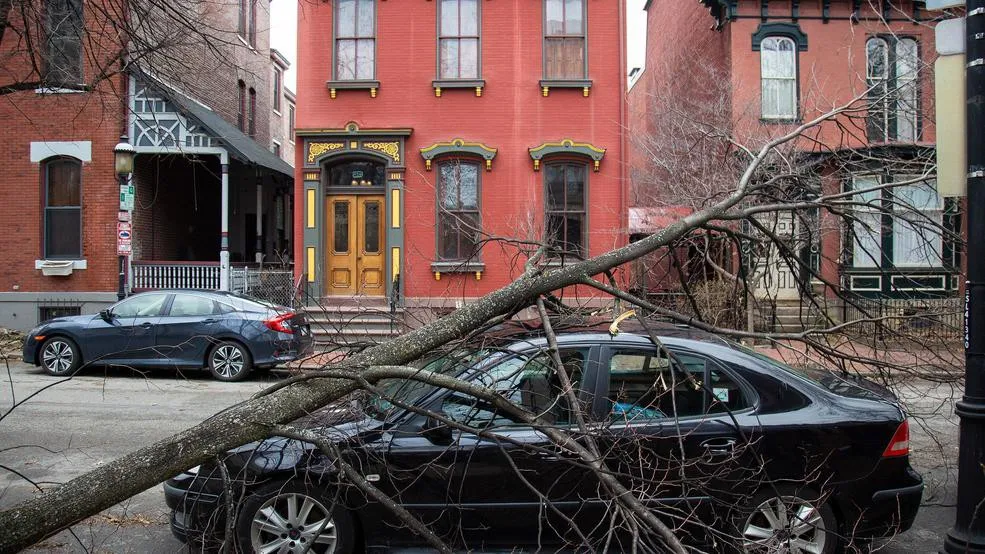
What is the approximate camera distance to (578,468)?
414cm

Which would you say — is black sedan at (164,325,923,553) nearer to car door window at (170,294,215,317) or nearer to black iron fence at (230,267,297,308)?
car door window at (170,294,215,317)

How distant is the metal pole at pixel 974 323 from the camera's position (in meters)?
4.21

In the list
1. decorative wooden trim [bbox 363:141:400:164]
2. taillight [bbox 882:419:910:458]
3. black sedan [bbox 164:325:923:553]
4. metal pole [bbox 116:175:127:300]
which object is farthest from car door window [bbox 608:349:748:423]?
metal pole [bbox 116:175:127:300]

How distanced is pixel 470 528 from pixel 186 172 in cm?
1844

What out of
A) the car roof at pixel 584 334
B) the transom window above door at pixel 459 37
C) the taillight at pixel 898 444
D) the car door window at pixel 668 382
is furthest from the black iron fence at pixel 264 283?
the taillight at pixel 898 444

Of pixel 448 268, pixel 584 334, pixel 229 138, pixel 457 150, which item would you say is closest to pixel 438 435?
pixel 584 334

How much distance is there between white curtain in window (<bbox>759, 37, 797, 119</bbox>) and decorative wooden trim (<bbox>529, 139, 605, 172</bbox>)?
14.4ft

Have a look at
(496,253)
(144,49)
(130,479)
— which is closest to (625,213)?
(496,253)

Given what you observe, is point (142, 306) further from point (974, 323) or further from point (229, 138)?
point (974, 323)

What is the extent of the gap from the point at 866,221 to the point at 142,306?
42.7 ft

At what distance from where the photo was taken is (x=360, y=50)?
16.4 metres

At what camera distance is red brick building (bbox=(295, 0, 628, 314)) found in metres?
16.1

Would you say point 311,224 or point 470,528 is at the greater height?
point 311,224

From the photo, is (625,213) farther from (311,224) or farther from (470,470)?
(470,470)
